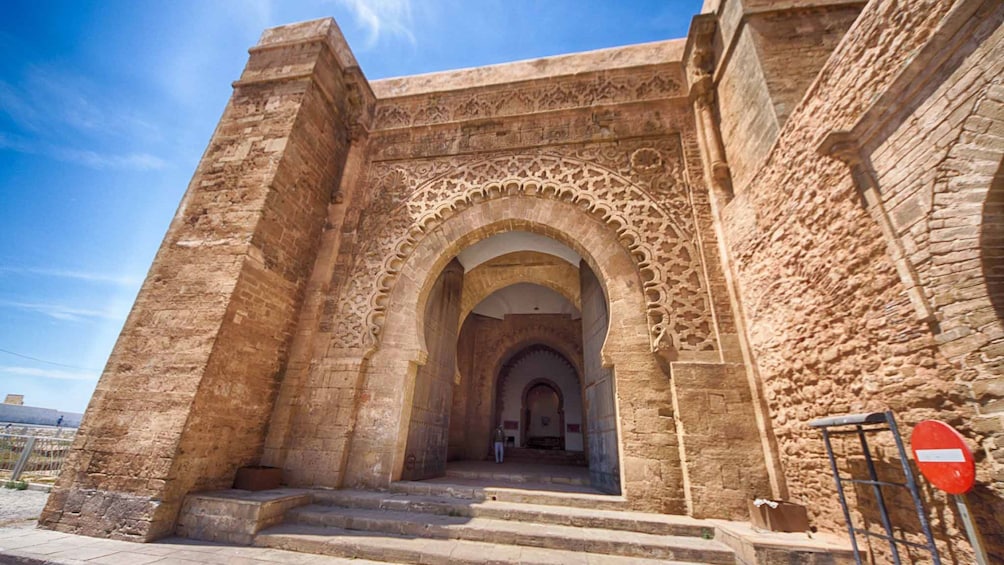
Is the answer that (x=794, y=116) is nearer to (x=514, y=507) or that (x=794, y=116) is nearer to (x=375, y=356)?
(x=514, y=507)

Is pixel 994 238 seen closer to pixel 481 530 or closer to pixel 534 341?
pixel 481 530

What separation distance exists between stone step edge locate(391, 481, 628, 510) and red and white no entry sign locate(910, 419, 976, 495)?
8.22ft

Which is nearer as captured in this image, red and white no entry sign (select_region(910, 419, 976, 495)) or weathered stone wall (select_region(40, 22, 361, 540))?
red and white no entry sign (select_region(910, 419, 976, 495))

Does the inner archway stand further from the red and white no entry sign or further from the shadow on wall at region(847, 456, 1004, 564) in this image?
the red and white no entry sign

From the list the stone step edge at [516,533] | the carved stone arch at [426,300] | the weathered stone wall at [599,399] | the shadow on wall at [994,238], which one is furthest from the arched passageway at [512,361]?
the shadow on wall at [994,238]

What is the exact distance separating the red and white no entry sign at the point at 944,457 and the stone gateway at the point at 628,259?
9.0 inches

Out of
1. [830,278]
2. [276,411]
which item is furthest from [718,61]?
[276,411]

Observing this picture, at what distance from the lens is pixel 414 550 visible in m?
3.07

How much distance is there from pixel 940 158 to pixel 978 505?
208cm

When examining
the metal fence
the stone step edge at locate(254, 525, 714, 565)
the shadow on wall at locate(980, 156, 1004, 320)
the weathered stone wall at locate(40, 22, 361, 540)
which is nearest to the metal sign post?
the shadow on wall at locate(980, 156, 1004, 320)

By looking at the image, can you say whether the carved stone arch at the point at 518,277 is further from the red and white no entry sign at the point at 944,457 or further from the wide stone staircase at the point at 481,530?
the red and white no entry sign at the point at 944,457

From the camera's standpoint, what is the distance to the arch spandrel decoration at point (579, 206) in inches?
182

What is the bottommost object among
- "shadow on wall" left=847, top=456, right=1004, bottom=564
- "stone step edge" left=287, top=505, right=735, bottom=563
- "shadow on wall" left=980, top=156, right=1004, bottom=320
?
"stone step edge" left=287, top=505, right=735, bottom=563

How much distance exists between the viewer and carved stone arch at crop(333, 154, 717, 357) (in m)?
4.56
